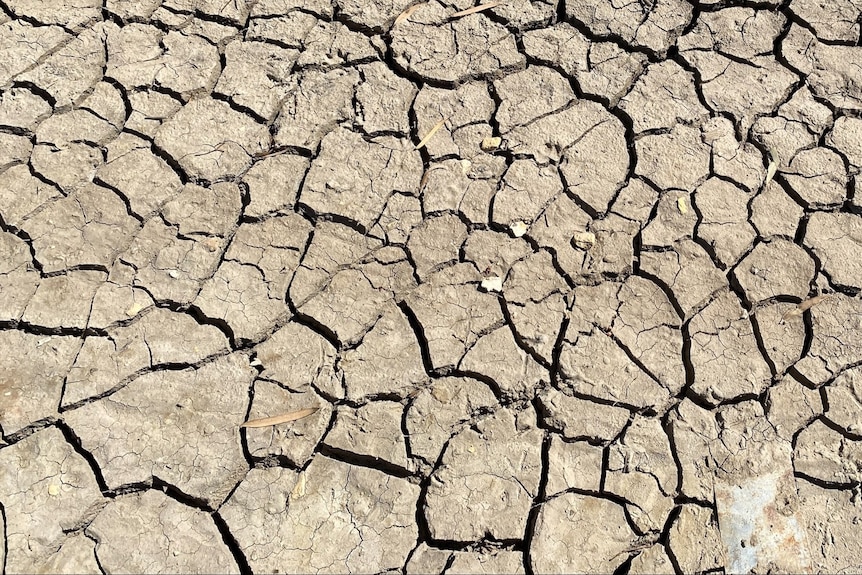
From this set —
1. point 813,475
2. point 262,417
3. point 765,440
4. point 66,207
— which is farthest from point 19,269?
point 813,475

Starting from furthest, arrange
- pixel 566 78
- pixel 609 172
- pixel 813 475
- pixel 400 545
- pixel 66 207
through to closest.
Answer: pixel 566 78
pixel 609 172
pixel 66 207
pixel 813 475
pixel 400 545

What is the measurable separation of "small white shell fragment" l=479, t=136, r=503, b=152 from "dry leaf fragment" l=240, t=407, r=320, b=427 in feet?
3.55

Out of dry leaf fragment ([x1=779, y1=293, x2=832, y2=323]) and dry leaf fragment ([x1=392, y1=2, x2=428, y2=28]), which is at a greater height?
dry leaf fragment ([x1=392, y1=2, x2=428, y2=28])

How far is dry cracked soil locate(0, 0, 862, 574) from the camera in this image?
79.8 inches

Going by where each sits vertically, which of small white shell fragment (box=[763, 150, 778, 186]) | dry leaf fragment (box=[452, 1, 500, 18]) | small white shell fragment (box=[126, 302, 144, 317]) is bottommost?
small white shell fragment (box=[126, 302, 144, 317])

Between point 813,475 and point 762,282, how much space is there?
61 centimetres

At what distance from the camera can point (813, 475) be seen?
7.04ft

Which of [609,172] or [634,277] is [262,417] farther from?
[609,172]

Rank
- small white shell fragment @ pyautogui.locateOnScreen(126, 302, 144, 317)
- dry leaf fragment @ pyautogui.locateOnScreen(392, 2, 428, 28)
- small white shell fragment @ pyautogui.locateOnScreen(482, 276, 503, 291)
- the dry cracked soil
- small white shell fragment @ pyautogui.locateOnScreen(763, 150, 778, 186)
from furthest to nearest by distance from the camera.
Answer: dry leaf fragment @ pyautogui.locateOnScreen(392, 2, 428, 28)
small white shell fragment @ pyautogui.locateOnScreen(763, 150, 778, 186)
small white shell fragment @ pyautogui.locateOnScreen(482, 276, 503, 291)
small white shell fragment @ pyautogui.locateOnScreen(126, 302, 144, 317)
the dry cracked soil

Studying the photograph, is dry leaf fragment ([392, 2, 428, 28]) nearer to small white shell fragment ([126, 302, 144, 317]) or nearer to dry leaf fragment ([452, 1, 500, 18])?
dry leaf fragment ([452, 1, 500, 18])

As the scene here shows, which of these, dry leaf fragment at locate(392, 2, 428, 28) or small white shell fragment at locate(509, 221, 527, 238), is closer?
small white shell fragment at locate(509, 221, 527, 238)

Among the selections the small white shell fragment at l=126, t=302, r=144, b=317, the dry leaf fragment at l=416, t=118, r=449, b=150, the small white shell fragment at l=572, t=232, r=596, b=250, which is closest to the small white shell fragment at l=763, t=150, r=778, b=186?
the small white shell fragment at l=572, t=232, r=596, b=250

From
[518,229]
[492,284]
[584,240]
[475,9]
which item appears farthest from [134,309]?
[475,9]

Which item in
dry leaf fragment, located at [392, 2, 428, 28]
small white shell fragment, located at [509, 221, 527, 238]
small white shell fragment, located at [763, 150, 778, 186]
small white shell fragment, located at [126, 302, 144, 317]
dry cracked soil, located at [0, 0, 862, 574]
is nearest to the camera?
dry cracked soil, located at [0, 0, 862, 574]
